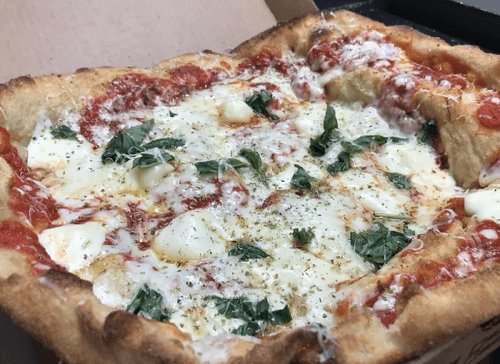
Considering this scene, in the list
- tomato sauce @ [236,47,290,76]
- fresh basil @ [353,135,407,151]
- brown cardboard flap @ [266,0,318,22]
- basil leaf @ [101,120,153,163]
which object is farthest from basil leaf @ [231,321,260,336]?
brown cardboard flap @ [266,0,318,22]

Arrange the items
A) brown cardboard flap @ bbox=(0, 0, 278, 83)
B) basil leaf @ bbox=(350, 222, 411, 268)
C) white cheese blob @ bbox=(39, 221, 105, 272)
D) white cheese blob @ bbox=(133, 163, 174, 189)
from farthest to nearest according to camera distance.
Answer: brown cardboard flap @ bbox=(0, 0, 278, 83) → white cheese blob @ bbox=(133, 163, 174, 189) → basil leaf @ bbox=(350, 222, 411, 268) → white cheese blob @ bbox=(39, 221, 105, 272)

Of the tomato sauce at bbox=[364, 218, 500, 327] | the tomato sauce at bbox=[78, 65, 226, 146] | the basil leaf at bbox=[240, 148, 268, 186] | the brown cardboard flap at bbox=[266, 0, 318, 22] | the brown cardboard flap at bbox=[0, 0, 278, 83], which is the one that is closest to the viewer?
the tomato sauce at bbox=[364, 218, 500, 327]

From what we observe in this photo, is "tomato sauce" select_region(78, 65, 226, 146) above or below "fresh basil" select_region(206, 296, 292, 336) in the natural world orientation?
above

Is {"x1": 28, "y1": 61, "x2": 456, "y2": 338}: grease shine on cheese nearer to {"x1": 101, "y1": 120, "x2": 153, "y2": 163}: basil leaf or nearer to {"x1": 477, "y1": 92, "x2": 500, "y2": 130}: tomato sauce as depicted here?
{"x1": 101, "y1": 120, "x2": 153, "y2": 163}: basil leaf

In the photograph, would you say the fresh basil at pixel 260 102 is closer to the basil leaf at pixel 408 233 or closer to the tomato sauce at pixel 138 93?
the tomato sauce at pixel 138 93

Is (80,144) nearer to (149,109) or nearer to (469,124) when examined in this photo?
(149,109)

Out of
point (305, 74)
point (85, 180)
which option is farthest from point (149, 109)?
point (305, 74)
